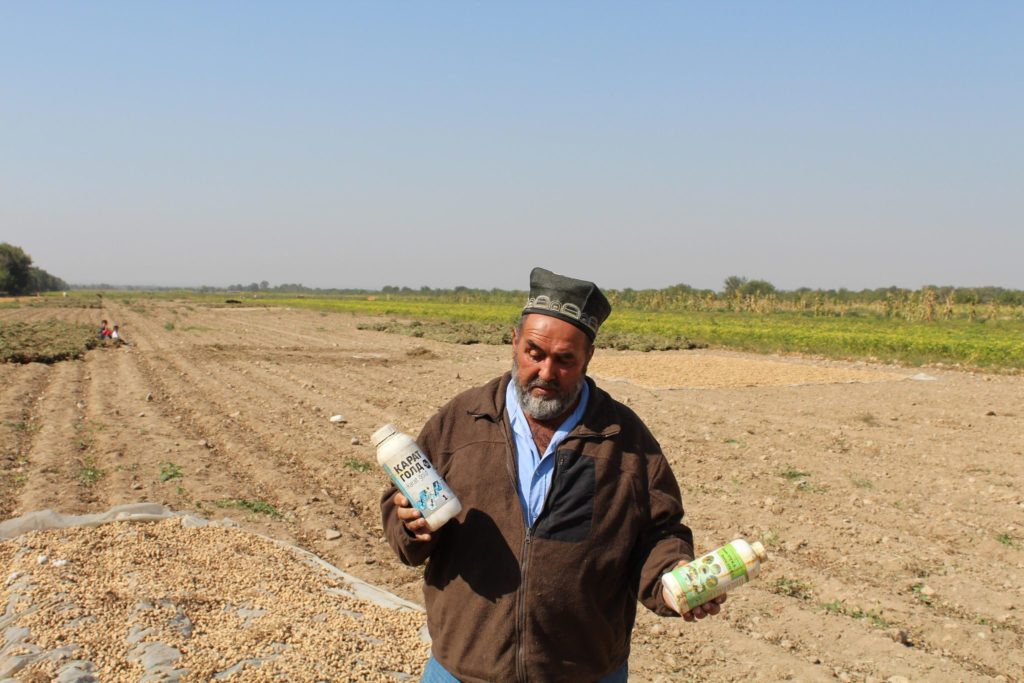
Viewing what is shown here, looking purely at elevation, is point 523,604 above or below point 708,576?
below

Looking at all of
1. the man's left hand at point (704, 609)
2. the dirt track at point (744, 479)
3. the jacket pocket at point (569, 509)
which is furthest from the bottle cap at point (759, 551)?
the dirt track at point (744, 479)

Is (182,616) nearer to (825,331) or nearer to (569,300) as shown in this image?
(569,300)

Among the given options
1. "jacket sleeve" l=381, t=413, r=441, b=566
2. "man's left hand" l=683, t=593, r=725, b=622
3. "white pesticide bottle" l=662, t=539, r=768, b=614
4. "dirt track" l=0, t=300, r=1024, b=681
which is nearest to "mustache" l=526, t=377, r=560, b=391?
"jacket sleeve" l=381, t=413, r=441, b=566

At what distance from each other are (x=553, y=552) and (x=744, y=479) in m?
6.67

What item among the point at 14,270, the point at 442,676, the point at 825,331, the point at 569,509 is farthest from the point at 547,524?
the point at 14,270

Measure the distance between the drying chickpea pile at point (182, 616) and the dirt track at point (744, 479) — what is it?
101cm

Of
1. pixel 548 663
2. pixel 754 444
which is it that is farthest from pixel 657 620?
pixel 754 444

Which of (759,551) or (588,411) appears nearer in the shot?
(759,551)

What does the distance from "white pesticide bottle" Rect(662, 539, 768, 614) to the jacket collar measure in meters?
0.42

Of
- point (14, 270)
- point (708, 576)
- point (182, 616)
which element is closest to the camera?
point (708, 576)

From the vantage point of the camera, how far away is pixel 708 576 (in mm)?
2047

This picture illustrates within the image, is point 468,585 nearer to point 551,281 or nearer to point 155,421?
point 551,281

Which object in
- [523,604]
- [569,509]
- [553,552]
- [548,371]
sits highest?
[548,371]

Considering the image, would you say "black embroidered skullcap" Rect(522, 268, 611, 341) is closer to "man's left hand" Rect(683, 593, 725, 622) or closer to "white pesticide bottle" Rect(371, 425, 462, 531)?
"white pesticide bottle" Rect(371, 425, 462, 531)
